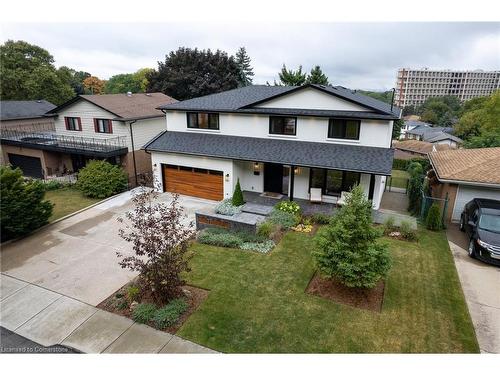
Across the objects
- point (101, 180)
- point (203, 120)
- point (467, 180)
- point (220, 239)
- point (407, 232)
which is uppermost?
point (203, 120)

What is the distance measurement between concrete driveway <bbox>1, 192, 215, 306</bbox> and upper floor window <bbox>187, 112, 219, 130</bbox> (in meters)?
6.32

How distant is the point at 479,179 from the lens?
1475 cm


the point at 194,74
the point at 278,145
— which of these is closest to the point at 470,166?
the point at 278,145

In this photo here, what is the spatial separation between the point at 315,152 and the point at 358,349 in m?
11.0

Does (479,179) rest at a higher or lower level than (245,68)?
lower

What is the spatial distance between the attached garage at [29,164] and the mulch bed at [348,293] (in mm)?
24558

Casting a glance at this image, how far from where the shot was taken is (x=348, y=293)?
993 centimetres

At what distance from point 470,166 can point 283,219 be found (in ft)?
34.3

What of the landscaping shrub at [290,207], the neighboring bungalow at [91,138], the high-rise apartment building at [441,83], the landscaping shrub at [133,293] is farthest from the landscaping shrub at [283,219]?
the high-rise apartment building at [441,83]

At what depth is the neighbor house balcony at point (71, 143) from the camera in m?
21.4

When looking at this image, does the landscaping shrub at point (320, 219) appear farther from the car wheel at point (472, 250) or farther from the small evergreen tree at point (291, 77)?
the small evergreen tree at point (291, 77)

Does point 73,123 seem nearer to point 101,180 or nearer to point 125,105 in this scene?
point 125,105

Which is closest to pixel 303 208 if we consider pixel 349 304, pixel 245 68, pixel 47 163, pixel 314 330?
pixel 349 304

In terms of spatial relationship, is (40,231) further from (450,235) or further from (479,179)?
(479,179)
